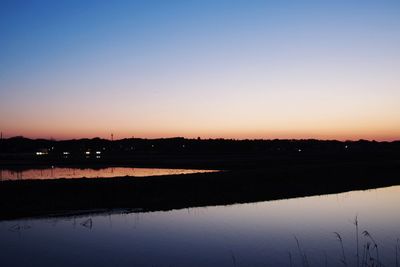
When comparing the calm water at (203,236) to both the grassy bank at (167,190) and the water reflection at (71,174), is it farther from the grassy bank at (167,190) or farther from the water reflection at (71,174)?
the water reflection at (71,174)

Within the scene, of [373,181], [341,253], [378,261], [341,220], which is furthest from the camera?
[373,181]

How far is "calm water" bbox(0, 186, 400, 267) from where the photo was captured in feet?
51.4

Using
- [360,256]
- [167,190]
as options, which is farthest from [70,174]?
[360,256]

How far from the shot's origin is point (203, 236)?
66.2ft

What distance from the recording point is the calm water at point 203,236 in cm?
1568

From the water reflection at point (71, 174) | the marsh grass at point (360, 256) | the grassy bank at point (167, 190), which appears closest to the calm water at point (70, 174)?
the water reflection at point (71, 174)

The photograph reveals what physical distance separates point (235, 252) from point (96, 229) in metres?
8.37

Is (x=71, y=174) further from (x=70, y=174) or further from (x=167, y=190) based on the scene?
(x=167, y=190)

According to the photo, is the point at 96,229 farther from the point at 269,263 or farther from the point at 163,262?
the point at 269,263

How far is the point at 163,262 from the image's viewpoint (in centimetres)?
1520

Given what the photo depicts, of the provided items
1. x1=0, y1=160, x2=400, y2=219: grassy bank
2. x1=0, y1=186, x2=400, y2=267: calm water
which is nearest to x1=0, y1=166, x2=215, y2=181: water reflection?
x1=0, y1=160, x2=400, y2=219: grassy bank

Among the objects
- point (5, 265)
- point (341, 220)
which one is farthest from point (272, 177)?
point (5, 265)

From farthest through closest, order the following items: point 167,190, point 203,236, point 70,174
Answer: point 70,174, point 167,190, point 203,236

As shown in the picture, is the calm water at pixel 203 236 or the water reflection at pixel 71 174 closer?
the calm water at pixel 203 236
